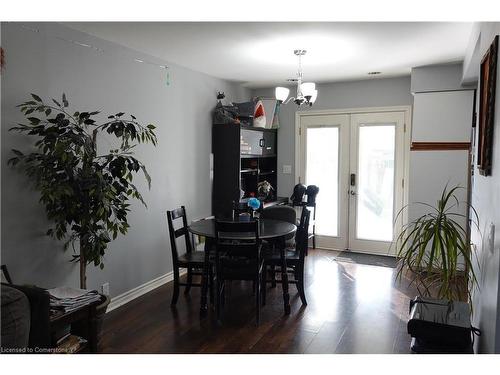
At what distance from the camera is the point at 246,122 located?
17.8ft

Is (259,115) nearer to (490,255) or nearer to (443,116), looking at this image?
(443,116)

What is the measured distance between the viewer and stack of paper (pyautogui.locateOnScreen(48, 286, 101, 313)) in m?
2.59

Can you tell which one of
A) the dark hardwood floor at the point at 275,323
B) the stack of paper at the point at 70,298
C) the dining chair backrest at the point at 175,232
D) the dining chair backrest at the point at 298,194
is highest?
the dining chair backrest at the point at 298,194

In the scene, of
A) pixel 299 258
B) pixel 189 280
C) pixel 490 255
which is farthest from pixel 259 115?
pixel 490 255

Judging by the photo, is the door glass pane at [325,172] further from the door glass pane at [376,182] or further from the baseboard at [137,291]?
the baseboard at [137,291]

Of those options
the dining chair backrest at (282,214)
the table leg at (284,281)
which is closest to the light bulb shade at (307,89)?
the dining chair backrest at (282,214)

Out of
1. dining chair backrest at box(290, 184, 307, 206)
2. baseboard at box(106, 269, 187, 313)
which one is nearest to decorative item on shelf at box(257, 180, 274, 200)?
dining chair backrest at box(290, 184, 307, 206)

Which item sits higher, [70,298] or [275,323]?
[70,298]

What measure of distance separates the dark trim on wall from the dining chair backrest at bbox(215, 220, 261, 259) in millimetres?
2594

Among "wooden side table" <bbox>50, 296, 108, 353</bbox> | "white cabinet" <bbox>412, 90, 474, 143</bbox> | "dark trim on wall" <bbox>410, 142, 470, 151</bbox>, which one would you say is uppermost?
"white cabinet" <bbox>412, 90, 474, 143</bbox>

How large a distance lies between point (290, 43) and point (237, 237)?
1.78 metres

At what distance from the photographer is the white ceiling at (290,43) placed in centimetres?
322

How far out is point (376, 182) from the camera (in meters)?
5.62

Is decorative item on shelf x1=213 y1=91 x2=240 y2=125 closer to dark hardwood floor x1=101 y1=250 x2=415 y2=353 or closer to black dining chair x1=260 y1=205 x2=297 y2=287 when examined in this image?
black dining chair x1=260 y1=205 x2=297 y2=287
